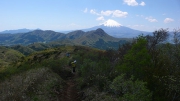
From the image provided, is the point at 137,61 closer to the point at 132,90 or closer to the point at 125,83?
the point at 125,83

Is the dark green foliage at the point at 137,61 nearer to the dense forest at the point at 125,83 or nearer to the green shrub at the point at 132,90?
the dense forest at the point at 125,83

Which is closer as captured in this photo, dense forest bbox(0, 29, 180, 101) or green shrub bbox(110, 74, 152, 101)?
green shrub bbox(110, 74, 152, 101)

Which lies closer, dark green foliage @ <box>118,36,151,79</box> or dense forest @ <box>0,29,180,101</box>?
dense forest @ <box>0,29,180,101</box>

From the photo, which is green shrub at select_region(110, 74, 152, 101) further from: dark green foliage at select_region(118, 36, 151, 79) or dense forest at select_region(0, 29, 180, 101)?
dark green foliage at select_region(118, 36, 151, 79)

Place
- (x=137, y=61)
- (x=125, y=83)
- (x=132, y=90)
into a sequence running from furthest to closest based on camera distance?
1. (x=137, y=61)
2. (x=125, y=83)
3. (x=132, y=90)

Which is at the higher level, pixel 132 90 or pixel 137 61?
pixel 137 61

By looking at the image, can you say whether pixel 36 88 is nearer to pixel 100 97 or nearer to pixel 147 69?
pixel 100 97

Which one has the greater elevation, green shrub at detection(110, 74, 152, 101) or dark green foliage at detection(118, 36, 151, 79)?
dark green foliage at detection(118, 36, 151, 79)

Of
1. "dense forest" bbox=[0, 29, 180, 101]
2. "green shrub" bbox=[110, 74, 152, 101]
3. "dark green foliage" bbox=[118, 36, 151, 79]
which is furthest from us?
"dark green foliage" bbox=[118, 36, 151, 79]

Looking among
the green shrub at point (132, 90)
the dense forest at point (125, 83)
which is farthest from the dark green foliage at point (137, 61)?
the green shrub at point (132, 90)

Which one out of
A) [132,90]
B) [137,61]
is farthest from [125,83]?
[137,61]

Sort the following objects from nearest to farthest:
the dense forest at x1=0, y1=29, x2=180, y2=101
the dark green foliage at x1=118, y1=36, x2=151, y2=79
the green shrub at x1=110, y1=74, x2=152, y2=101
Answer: the green shrub at x1=110, y1=74, x2=152, y2=101 → the dense forest at x1=0, y1=29, x2=180, y2=101 → the dark green foliage at x1=118, y1=36, x2=151, y2=79

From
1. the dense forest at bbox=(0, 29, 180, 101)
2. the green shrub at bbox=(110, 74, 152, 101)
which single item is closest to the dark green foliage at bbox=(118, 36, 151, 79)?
the dense forest at bbox=(0, 29, 180, 101)

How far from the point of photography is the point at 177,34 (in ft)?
86.9
